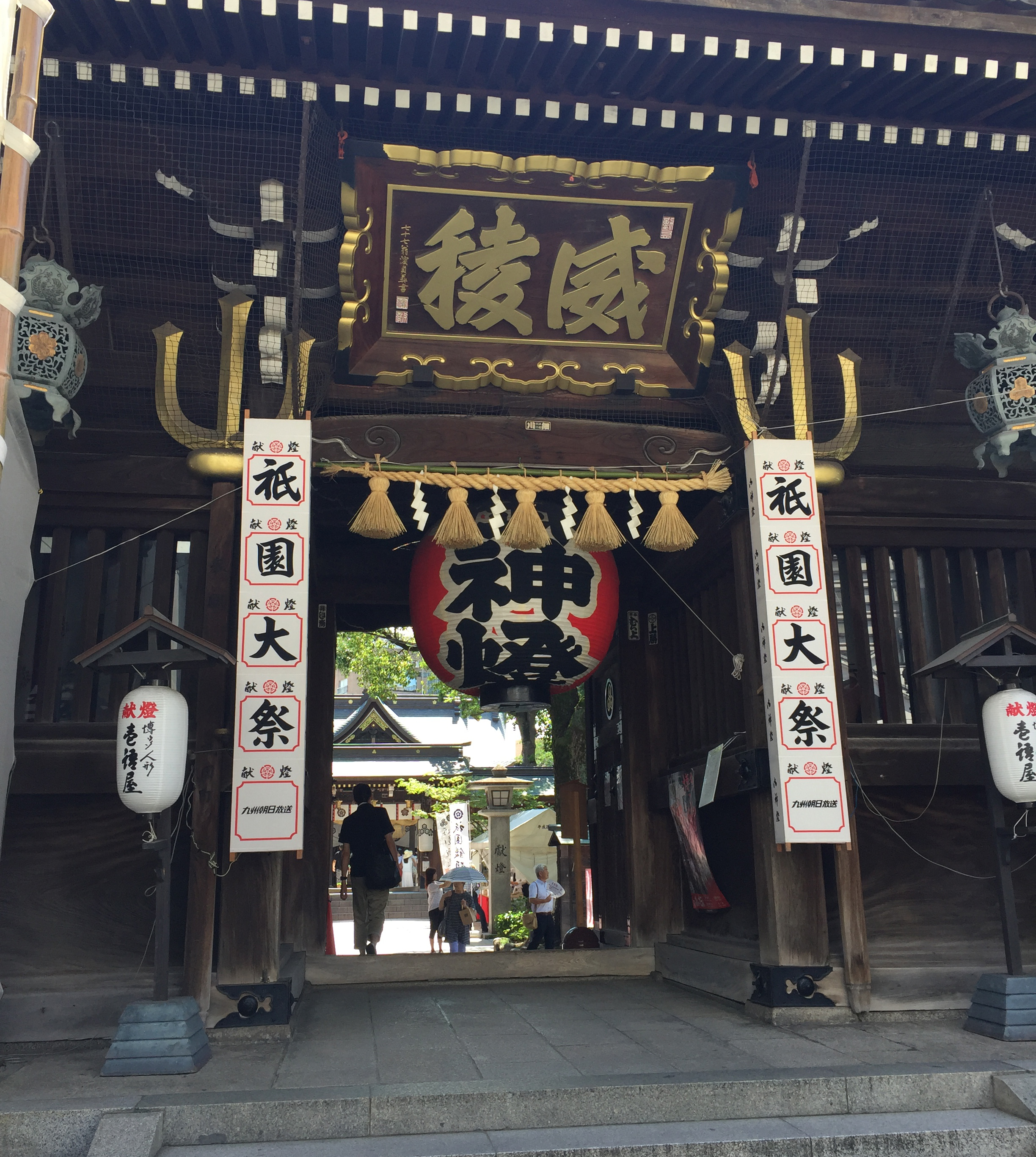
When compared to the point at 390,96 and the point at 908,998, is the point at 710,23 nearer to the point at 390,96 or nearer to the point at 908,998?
the point at 390,96

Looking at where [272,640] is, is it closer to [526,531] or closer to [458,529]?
[458,529]

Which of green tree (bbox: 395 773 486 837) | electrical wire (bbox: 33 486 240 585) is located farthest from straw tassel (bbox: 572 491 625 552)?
green tree (bbox: 395 773 486 837)

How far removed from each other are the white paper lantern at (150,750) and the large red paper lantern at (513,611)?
80.5 inches

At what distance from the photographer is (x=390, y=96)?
235 inches

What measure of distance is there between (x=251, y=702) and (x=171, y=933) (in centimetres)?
171

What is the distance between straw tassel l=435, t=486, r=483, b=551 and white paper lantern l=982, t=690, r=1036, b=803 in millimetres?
3295

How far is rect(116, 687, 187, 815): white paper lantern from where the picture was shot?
17.1ft

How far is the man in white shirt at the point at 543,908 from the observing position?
1255 centimetres

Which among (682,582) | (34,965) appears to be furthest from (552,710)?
(34,965)

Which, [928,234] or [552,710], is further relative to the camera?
[552,710]

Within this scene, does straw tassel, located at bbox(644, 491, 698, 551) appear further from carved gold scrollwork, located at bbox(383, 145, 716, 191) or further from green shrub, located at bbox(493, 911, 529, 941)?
green shrub, located at bbox(493, 911, 529, 941)

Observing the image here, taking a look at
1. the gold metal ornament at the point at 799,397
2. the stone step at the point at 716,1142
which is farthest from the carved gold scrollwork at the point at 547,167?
the stone step at the point at 716,1142

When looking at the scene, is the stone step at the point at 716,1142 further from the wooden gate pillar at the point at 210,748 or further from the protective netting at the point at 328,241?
the protective netting at the point at 328,241

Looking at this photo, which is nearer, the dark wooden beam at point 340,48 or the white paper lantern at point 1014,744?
the dark wooden beam at point 340,48
